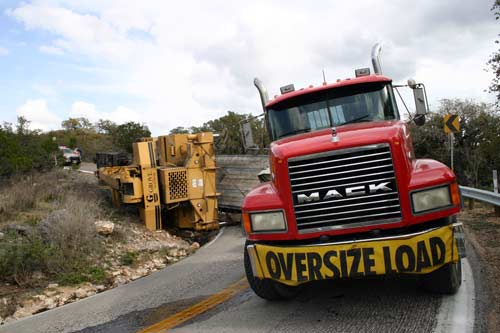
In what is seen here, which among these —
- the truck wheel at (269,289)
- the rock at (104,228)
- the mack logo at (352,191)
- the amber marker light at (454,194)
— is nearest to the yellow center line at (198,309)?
the truck wheel at (269,289)

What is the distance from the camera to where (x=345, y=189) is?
4336mm

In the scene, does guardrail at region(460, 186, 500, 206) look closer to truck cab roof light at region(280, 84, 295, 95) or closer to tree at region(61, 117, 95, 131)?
truck cab roof light at region(280, 84, 295, 95)

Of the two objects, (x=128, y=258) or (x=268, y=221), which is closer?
(x=268, y=221)

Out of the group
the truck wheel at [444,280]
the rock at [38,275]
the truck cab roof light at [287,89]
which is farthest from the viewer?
the rock at [38,275]

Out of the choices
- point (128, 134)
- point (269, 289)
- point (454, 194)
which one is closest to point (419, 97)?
point (454, 194)

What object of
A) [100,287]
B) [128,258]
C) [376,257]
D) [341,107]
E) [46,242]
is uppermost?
[341,107]

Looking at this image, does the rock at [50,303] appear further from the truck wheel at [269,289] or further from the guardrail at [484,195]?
the guardrail at [484,195]

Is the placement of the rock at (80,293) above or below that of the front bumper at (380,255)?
below

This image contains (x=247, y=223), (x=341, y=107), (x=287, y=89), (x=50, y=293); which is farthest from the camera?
(x=50, y=293)

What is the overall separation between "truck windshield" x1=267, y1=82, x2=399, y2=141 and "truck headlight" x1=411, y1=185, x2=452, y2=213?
1.48 m

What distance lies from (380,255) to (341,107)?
2.16m

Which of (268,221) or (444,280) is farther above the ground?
(268,221)

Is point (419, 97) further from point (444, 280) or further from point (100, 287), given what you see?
point (100, 287)

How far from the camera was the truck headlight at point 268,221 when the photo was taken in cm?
449
